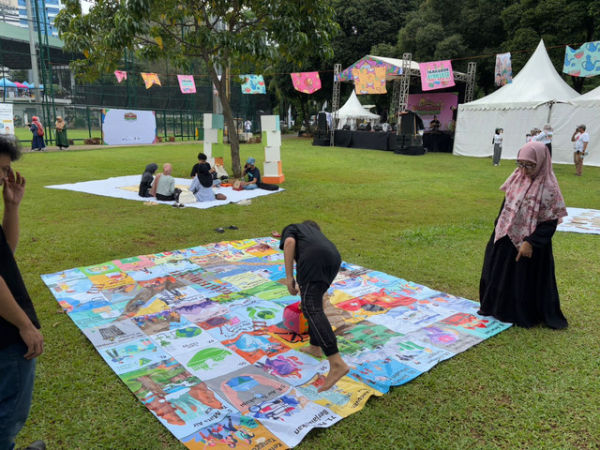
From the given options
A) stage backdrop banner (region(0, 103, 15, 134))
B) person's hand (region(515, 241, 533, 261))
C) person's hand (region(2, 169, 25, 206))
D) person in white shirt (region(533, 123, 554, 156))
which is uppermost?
stage backdrop banner (region(0, 103, 15, 134))

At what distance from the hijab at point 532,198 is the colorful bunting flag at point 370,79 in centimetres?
1841

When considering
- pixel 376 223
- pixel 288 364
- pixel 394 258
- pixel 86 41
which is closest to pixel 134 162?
pixel 86 41

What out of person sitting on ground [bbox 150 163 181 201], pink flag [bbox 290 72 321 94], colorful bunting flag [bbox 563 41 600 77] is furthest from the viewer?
pink flag [bbox 290 72 321 94]

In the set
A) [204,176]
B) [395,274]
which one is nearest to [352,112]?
[204,176]

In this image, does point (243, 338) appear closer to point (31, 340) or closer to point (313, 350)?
point (313, 350)

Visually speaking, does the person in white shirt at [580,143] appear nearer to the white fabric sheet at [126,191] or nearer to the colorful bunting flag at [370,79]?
the colorful bunting flag at [370,79]

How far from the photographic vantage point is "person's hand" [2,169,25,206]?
2049mm

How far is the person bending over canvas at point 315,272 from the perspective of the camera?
293cm

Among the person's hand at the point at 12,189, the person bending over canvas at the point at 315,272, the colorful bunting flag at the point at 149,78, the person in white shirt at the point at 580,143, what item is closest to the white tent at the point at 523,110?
the person in white shirt at the point at 580,143

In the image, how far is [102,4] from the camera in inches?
399

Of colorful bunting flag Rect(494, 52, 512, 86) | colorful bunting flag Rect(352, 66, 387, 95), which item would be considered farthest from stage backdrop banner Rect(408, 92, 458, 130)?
colorful bunting flag Rect(352, 66, 387, 95)

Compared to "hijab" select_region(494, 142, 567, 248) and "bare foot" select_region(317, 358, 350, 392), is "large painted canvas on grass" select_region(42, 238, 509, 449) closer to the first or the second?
"bare foot" select_region(317, 358, 350, 392)

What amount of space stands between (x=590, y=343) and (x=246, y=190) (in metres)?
8.30

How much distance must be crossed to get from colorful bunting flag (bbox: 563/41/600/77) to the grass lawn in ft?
17.5
